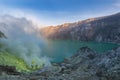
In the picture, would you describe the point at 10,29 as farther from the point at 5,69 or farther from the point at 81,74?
the point at 81,74

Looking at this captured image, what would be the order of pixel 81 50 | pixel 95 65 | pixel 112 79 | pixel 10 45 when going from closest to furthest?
pixel 112 79 < pixel 95 65 < pixel 81 50 < pixel 10 45

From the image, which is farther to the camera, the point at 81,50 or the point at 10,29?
the point at 10,29

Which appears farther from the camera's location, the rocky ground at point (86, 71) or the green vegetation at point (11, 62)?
the green vegetation at point (11, 62)

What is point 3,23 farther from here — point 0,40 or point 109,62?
point 109,62

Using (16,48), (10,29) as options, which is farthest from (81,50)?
(10,29)

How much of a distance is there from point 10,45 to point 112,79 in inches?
1955

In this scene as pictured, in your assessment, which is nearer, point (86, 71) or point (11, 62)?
point (86, 71)

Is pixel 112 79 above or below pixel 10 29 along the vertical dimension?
below

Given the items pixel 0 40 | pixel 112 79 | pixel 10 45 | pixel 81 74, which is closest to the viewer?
pixel 112 79

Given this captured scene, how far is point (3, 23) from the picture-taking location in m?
105

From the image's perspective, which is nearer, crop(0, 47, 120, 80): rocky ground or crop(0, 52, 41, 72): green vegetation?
crop(0, 47, 120, 80): rocky ground

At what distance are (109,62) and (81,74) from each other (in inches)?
127

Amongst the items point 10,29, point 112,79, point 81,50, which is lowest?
point 112,79

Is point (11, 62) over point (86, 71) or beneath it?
over
